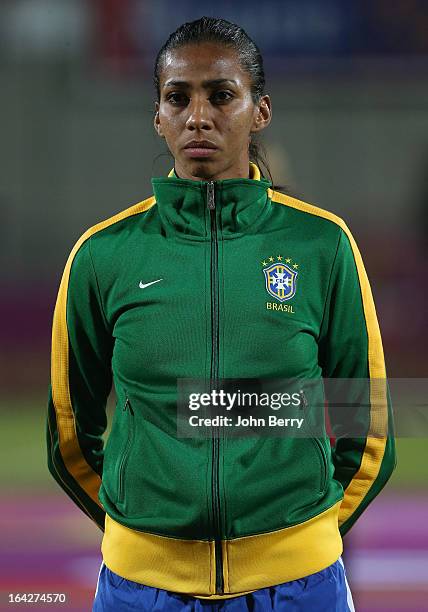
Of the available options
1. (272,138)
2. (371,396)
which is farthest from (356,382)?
(272,138)

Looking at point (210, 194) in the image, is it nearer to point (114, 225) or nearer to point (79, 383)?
point (114, 225)

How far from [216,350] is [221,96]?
0.28 metres

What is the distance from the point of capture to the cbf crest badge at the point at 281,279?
35.9 inches

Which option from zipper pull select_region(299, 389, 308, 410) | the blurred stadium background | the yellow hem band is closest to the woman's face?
zipper pull select_region(299, 389, 308, 410)

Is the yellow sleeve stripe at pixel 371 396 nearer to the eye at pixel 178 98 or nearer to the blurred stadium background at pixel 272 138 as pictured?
the eye at pixel 178 98

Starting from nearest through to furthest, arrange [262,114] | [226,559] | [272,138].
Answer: [226,559]
[262,114]
[272,138]

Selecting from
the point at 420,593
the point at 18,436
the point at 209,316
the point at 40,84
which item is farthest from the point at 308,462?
the point at 40,84

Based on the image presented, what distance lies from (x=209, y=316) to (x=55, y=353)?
0.23 m

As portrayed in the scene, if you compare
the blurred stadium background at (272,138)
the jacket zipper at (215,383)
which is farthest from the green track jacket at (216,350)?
the blurred stadium background at (272,138)

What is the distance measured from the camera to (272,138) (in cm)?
264

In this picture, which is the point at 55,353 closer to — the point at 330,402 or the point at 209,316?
the point at 209,316

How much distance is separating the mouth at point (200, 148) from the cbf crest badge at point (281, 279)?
14 cm

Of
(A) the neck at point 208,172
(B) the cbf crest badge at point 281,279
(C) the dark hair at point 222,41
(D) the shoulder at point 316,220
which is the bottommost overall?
(B) the cbf crest badge at point 281,279

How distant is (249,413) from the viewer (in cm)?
91
